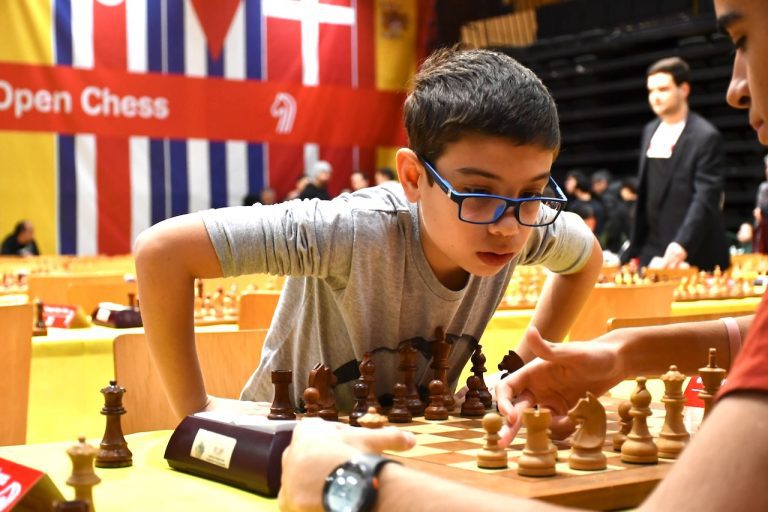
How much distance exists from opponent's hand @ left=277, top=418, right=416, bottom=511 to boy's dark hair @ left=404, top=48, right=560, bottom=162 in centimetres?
75

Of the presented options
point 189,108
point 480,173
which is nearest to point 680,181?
point 480,173

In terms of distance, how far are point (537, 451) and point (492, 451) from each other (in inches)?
2.5

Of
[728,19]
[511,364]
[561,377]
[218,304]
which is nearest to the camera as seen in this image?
[728,19]

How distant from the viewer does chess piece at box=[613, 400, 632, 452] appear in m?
1.39

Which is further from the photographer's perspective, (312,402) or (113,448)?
(312,402)

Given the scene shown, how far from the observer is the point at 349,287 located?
1913 millimetres

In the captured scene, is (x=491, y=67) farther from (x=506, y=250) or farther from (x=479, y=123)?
(x=506, y=250)

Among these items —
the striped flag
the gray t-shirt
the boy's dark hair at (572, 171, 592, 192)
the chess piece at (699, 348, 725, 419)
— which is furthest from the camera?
the striped flag

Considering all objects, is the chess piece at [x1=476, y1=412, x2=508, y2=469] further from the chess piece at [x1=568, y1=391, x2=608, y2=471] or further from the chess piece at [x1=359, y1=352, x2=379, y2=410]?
the chess piece at [x1=359, y1=352, x2=379, y2=410]

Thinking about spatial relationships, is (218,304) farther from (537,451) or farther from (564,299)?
(537,451)

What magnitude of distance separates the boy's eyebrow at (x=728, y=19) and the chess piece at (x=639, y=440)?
0.54 metres

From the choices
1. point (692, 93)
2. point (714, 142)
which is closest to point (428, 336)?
point (714, 142)

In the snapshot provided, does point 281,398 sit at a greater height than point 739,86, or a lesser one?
lesser

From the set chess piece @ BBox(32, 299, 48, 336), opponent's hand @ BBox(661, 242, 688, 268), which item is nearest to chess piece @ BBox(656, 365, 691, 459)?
chess piece @ BBox(32, 299, 48, 336)
